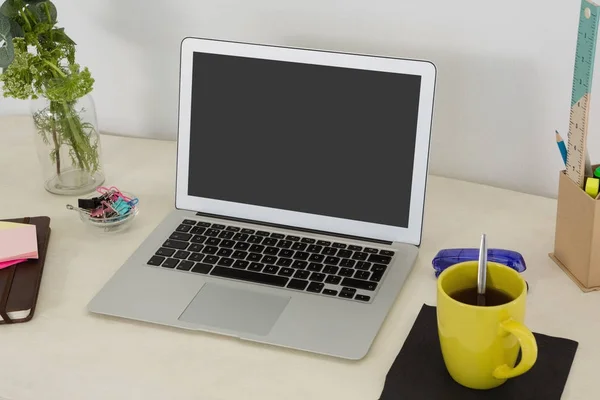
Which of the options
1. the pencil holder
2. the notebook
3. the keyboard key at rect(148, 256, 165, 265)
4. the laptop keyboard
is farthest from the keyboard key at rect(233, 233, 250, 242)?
the pencil holder

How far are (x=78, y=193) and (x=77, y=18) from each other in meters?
0.33

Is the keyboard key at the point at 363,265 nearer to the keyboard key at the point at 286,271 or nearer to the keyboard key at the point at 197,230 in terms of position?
the keyboard key at the point at 286,271

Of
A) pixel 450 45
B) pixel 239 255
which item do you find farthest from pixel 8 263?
pixel 450 45

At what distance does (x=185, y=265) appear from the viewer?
1.11 m

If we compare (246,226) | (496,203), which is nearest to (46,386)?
(246,226)

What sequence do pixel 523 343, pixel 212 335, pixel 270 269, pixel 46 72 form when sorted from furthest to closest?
pixel 46 72 → pixel 270 269 → pixel 212 335 → pixel 523 343

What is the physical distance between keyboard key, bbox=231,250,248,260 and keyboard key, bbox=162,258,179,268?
2.9 inches

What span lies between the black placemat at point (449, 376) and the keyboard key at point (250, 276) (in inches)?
7.3

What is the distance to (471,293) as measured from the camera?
35.4 inches

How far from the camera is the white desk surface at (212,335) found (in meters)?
0.91

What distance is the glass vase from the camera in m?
1.27

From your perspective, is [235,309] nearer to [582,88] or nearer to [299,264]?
[299,264]

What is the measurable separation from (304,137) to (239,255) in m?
0.18

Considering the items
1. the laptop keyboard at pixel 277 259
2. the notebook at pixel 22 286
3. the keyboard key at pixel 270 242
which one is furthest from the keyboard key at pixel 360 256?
the notebook at pixel 22 286
